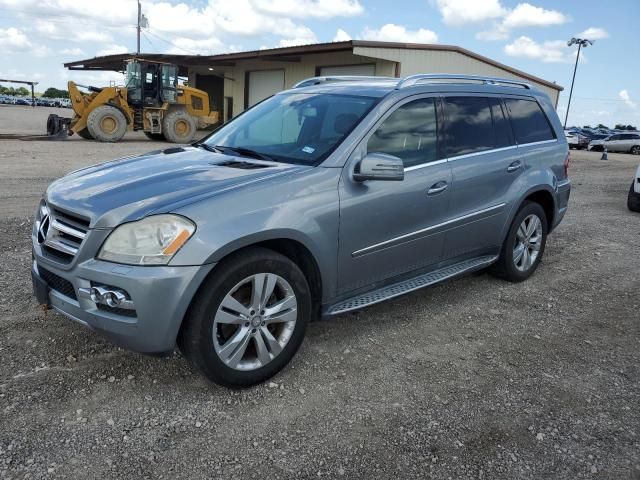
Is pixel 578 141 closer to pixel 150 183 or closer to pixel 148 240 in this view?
pixel 150 183

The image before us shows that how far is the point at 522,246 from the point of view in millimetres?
5324

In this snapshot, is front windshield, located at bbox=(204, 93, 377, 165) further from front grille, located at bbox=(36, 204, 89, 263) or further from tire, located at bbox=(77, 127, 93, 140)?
tire, located at bbox=(77, 127, 93, 140)

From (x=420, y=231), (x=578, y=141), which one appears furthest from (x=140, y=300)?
(x=578, y=141)

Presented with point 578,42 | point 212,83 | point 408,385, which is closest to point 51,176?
point 408,385

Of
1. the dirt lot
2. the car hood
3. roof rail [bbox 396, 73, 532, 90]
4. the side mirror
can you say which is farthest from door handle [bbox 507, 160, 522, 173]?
the car hood

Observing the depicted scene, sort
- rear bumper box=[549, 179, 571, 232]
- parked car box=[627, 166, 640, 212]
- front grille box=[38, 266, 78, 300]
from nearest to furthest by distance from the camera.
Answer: front grille box=[38, 266, 78, 300]
rear bumper box=[549, 179, 571, 232]
parked car box=[627, 166, 640, 212]

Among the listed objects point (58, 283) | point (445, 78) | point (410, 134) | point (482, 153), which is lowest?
point (58, 283)

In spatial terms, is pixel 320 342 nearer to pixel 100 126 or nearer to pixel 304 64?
pixel 100 126

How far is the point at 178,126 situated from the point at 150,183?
17940 millimetres

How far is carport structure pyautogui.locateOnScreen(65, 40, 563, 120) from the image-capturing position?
19406 mm

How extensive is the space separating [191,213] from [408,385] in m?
1.68

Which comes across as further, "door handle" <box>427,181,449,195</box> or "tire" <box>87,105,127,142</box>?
"tire" <box>87,105,127,142</box>

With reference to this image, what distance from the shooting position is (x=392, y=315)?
4492 mm

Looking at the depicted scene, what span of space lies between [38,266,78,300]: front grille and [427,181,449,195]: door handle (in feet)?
8.09
